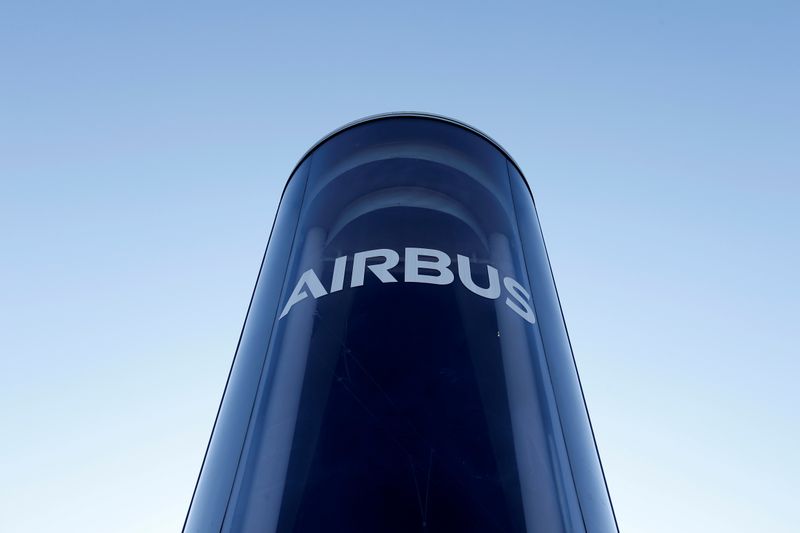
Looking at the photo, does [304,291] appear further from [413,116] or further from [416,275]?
[413,116]

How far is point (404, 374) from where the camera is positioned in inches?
86.0

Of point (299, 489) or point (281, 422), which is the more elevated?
point (281, 422)

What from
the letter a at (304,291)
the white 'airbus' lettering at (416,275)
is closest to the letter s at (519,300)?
the white 'airbus' lettering at (416,275)

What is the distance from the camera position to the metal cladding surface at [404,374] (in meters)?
1.97

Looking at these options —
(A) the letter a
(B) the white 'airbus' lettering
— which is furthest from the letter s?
(A) the letter a

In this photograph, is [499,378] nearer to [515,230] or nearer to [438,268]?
[438,268]

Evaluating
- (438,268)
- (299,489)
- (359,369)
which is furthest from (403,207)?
(299,489)

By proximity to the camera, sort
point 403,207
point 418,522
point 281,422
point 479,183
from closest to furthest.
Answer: point 418,522 → point 281,422 → point 403,207 → point 479,183

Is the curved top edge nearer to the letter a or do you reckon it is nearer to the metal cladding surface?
the metal cladding surface

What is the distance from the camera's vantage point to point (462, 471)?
199 cm

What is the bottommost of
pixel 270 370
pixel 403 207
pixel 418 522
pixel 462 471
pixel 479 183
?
pixel 418 522

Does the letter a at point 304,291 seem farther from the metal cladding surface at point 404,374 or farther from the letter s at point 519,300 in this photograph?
the letter s at point 519,300

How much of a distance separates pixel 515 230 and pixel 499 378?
75 centimetres

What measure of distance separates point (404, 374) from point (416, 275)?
0.37 m
